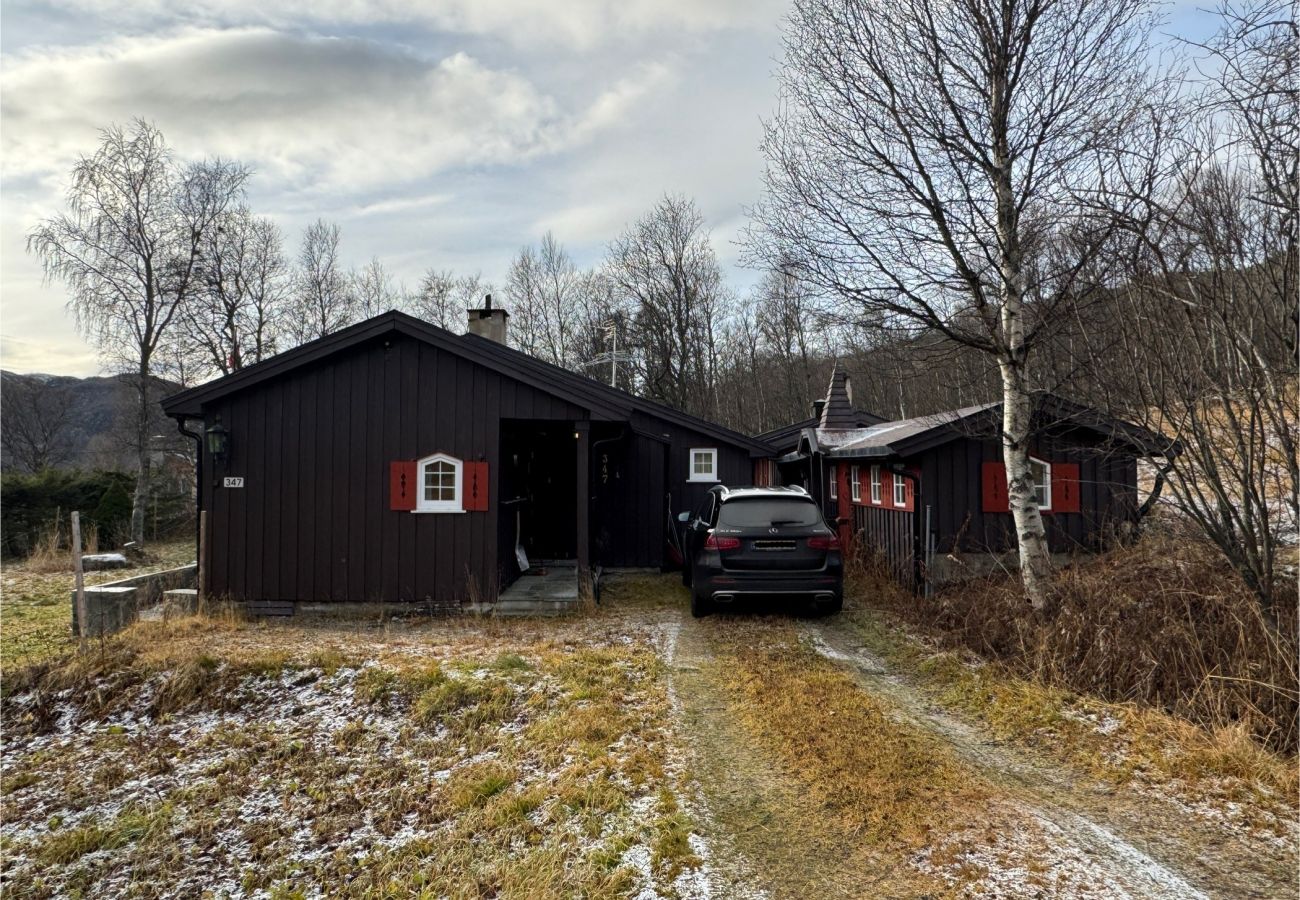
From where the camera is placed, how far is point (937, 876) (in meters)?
3.15

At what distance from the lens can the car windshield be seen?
8.09 metres

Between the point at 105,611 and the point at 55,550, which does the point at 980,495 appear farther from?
the point at 55,550

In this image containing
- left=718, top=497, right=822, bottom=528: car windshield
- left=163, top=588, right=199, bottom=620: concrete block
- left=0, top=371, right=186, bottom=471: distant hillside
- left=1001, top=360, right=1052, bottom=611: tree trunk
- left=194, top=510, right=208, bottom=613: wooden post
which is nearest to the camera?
left=1001, top=360, right=1052, bottom=611: tree trunk

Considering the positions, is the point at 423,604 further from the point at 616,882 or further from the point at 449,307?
the point at 449,307

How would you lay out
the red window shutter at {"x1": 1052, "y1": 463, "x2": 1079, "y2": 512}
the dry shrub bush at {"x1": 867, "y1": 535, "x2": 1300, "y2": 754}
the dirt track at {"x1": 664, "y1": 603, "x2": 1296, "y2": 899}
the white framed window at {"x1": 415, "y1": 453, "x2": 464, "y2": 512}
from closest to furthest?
the dirt track at {"x1": 664, "y1": 603, "x2": 1296, "y2": 899}
the dry shrub bush at {"x1": 867, "y1": 535, "x2": 1300, "y2": 754}
the white framed window at {"x1": 415, "y1": 453, "x2": 464, "y2": 512}
the red window shutter at {"x1": 1052, "y1": 463, "x2": 1079, "y2": 512}

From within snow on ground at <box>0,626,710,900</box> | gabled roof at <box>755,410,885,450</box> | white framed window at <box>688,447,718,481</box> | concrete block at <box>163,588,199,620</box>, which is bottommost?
snow on ground at <box>0,626,710,900</box>

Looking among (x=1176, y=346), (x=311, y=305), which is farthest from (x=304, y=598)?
(x=311, y=305)

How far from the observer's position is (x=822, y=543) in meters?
8.02

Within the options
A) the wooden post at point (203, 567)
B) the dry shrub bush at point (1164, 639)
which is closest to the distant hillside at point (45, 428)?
the wooden post at point (203, 567)

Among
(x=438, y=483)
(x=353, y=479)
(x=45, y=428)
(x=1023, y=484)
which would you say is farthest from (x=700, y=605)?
(x=45, y=428)

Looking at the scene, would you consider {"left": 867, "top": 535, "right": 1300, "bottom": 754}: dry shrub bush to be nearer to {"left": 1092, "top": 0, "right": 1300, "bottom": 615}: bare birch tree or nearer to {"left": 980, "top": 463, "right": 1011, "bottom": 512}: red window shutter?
{"left": 1092, "top": 0, "right": 1300, "bottom": 615}: bare birch tree

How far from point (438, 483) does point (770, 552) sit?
16.0 feet

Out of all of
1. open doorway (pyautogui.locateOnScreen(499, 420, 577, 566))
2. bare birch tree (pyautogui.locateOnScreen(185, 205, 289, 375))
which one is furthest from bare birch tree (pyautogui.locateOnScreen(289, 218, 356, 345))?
open doorway (pyautogui.locateOnScreen(499, 420, 577, 566))

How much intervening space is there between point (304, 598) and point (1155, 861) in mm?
9702
